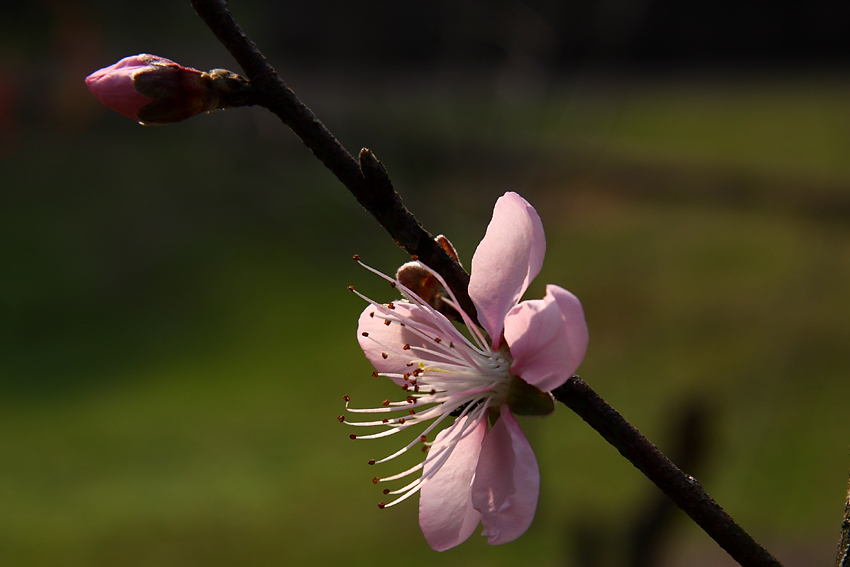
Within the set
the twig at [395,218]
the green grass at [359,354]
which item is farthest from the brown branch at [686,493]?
the green grass at [359,354]

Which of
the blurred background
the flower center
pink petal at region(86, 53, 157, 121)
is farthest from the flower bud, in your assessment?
the blurred background

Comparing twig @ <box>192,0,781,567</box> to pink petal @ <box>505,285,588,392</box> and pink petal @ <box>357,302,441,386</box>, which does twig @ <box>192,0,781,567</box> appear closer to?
pink petal @ <box>505,285,588,392</box>

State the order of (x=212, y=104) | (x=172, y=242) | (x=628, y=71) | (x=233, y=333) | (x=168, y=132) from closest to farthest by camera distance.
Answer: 1. (x=212, y=104)
2. (x=233, y=333)
3. (x=628, y=71)
4. (x=172, y=242)
5. (x=168, y=132)

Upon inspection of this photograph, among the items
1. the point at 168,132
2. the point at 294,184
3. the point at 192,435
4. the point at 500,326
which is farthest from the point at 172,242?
the point at 500,326

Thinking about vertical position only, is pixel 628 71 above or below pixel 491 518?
below

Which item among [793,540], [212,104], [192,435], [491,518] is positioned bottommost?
[192,435]

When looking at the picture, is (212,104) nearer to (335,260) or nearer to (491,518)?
(491,518)
